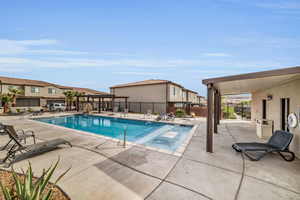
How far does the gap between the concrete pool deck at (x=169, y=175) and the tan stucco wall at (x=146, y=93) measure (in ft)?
44.0

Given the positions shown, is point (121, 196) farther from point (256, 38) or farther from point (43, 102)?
point (43, 102)

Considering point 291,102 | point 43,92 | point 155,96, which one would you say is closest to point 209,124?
point 291,102

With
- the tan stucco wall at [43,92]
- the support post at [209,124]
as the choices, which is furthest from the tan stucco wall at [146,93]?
the tan stucco wall at [43,92]

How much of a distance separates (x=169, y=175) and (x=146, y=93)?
16.4 m

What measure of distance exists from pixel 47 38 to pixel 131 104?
12.7 m

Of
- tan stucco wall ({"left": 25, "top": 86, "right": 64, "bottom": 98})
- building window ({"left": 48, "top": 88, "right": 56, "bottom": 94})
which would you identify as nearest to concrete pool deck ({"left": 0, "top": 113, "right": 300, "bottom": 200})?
tan stucco wall ({"left": 25, "top": 86, "right": 64, "bottom": 98})

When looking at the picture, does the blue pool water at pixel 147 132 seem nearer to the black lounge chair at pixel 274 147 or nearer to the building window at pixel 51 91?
the black lounge chair at pixel 274 147

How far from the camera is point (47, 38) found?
11633 millimetres

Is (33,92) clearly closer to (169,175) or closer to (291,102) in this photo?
(169,175)

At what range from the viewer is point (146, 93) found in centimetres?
1934

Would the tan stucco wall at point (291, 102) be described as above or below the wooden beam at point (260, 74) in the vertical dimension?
below

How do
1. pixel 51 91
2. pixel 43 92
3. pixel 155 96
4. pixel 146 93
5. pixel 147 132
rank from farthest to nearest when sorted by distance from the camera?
pixel 51 91 < pixel 43 92 < pixel 146 93 < pixel 155 96 < pixel 147 132

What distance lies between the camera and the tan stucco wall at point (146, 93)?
17.9m

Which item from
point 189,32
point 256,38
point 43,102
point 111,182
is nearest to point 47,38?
point 189,32
